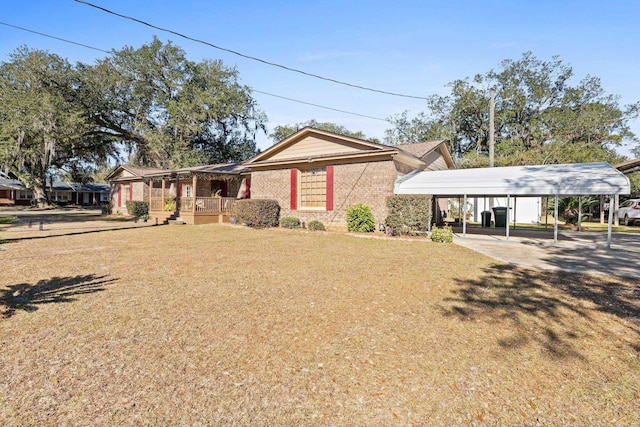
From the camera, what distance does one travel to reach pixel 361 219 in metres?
13.4

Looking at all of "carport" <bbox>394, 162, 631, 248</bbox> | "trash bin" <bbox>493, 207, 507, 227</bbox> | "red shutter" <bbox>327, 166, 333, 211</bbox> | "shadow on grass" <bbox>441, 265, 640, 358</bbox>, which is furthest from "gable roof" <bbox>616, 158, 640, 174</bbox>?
"shadow on grass" <bbox>441, 265, 640, 358</bbox>

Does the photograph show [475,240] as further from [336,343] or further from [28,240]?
[28,240]

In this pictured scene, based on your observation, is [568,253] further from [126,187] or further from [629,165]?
[126,187]

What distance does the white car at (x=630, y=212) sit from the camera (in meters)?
18.1

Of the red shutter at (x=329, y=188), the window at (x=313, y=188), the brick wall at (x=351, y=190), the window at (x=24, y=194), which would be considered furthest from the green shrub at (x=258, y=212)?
the window at (x=24, y=194)

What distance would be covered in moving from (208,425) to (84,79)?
2967 cm

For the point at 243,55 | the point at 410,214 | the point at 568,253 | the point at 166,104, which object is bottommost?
the point at 568,253

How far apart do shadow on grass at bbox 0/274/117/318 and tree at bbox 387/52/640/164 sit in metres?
31.3

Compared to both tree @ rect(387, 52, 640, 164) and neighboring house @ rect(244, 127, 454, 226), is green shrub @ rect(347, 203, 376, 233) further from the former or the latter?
tree @ rect(387, 52, 640, 164)

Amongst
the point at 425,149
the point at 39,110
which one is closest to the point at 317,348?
the point at 425,149

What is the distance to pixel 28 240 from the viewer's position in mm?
11297

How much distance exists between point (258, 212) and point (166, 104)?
17.6 meters

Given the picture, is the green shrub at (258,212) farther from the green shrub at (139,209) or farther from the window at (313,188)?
the green shrub at (139,209)

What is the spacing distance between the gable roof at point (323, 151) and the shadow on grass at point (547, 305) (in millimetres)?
8077
